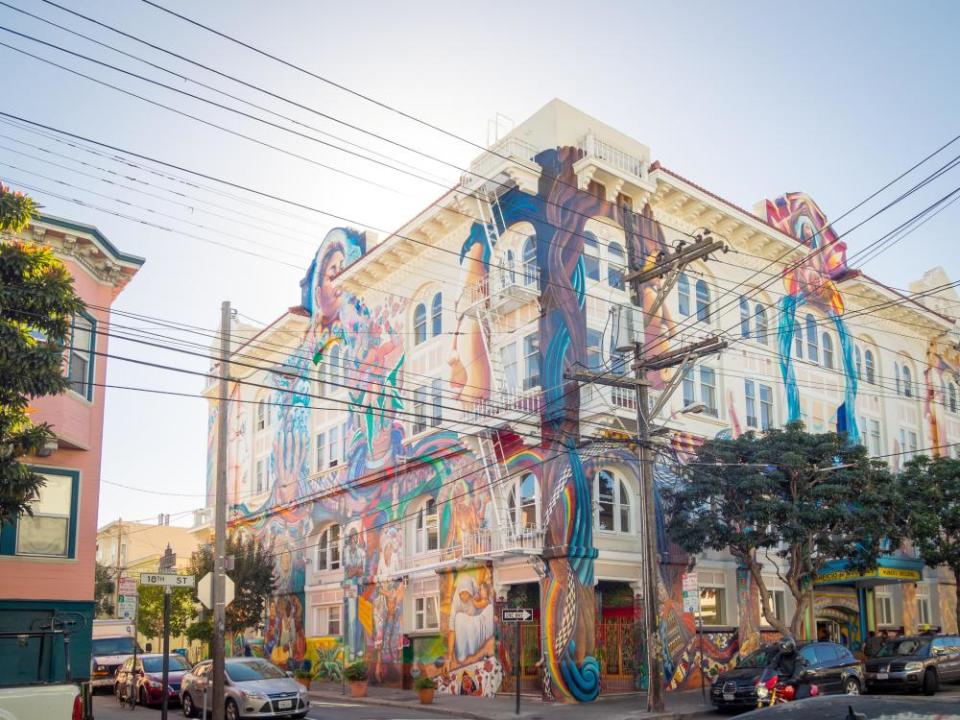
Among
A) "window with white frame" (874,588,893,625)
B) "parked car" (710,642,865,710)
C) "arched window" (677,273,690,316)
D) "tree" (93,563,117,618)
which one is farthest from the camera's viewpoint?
"tree" (93,563,117,618)

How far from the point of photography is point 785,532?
1062 inches

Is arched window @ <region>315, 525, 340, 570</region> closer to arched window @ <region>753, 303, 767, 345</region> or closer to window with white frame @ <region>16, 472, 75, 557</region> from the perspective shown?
arched window @ <region>753, 303, 767, 345</region>

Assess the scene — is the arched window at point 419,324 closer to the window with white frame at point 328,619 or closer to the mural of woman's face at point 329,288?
the mural of woman's face at point 329,288

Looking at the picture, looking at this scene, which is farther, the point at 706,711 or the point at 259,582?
the point at 259,582

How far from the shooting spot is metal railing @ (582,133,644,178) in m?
30.9

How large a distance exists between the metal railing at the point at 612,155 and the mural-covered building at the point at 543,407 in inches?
5.4

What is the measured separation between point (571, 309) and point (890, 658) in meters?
12.8

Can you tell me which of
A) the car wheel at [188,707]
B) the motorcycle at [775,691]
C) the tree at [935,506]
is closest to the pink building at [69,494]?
the car wheel at [188,707]

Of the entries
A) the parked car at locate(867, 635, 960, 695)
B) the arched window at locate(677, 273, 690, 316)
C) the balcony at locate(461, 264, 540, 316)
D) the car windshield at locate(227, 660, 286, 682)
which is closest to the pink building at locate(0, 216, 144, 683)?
the car windshield at locate(227, 660, 286, 682)

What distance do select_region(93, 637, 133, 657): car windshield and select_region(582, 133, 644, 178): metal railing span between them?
909 inches

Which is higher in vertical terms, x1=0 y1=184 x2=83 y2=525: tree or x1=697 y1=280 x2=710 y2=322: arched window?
x1=697 y1=280 x2=710 y2=322: arched window

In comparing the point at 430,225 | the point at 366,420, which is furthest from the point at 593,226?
the point at 366,420

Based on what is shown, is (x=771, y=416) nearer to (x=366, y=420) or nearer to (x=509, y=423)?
(x=509, y=423)

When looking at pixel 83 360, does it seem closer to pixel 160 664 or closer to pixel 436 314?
pixel 160 664
